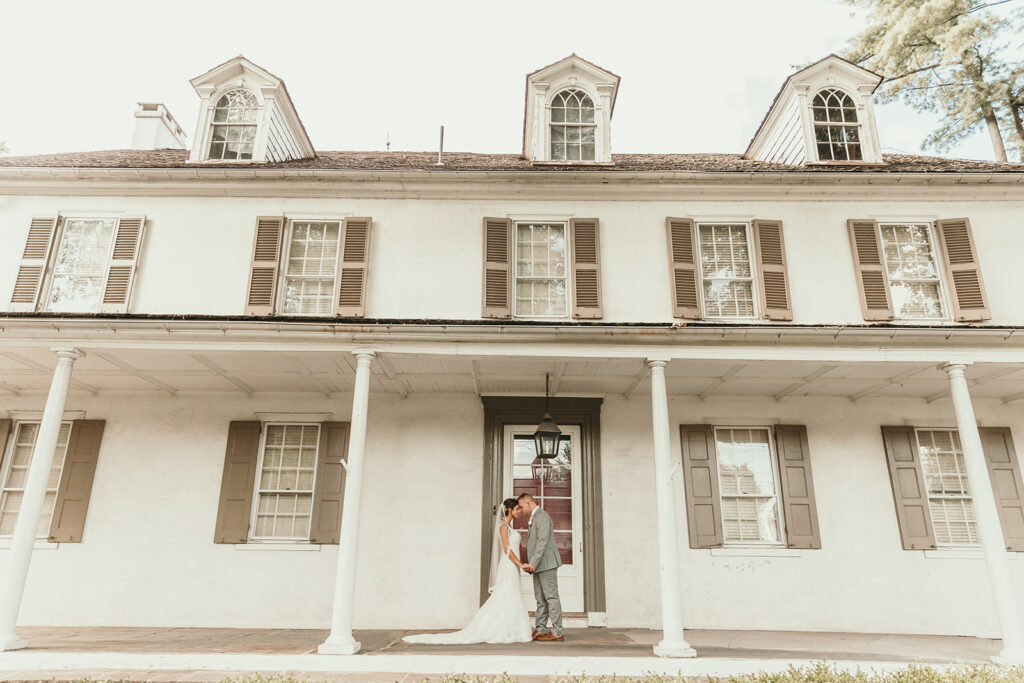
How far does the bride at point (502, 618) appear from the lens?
6.88 meters

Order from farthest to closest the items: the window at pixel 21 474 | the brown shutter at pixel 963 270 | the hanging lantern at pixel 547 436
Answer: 1. the window at pixel 21 474
2. the brown shutter at pixel 963 270
3. the hanging lantern at pixel 547 436

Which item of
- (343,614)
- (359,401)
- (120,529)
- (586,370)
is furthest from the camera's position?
(120,529)

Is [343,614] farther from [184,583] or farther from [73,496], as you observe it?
[73,496]

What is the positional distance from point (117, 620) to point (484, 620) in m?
5.11

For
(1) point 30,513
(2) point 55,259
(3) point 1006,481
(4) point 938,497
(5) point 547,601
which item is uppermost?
(2) point 55,259

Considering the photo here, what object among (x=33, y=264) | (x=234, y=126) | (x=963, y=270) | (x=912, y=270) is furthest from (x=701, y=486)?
(x=33, y=264)

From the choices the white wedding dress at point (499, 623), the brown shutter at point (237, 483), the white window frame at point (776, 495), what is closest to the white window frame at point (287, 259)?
the brown shutter at point (237, 483)

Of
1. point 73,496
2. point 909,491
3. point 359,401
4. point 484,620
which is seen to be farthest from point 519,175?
point 73,496

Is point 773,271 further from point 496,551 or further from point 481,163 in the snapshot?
point 496,551

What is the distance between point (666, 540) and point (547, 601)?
176 cm

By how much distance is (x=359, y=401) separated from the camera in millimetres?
6754

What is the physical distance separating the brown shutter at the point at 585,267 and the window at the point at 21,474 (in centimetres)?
776

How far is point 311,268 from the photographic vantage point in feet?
28.9

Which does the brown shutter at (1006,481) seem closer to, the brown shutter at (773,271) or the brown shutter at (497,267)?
the brown shutter at (773,271)
